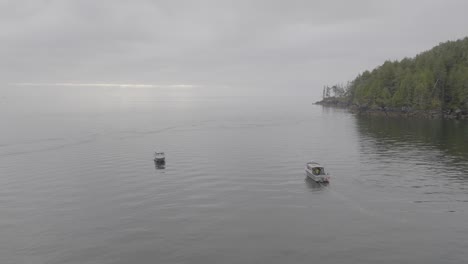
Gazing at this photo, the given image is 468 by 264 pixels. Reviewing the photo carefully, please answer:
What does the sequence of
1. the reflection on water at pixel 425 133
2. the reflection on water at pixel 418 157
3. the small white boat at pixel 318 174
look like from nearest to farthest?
the small white boat at pixel 318 174 → the reflection on water at pixel 418 157 → the reflection on water at pixel 425 133

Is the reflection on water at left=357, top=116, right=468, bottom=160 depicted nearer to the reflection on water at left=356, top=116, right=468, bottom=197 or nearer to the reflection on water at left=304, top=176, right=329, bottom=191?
the reflection on water at left=356, top=116, right=468, bottom=197

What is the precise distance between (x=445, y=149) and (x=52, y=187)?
116188 millimetres

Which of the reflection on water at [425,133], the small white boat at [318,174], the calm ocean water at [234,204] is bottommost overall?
the calm ocean water at [234,204]

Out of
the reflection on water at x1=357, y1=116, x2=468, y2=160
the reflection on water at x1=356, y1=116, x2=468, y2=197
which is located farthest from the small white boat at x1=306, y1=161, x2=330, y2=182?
the reflection on water at x1=357, y1=116, x2=468, y2=160

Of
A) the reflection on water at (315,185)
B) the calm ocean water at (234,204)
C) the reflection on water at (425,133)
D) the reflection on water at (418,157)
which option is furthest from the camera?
the reflection on water at (425,133)

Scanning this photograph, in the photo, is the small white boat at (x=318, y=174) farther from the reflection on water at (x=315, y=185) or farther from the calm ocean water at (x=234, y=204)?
the calm ocean water at (x=234, y=204)

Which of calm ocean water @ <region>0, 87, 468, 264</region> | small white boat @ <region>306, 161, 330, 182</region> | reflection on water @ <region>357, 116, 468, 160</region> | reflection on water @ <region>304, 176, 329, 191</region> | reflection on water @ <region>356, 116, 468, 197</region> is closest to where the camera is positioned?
calm ocean water @ <region>0, 87, 468, 264</region>

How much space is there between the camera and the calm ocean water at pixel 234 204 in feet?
145

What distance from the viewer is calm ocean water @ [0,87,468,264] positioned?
4409 cm

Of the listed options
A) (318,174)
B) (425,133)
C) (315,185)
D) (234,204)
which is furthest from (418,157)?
(234,204)

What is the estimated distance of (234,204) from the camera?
200 feet

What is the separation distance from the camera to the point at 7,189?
7262cm

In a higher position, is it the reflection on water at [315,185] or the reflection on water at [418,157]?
the reflection on water at [418,157]

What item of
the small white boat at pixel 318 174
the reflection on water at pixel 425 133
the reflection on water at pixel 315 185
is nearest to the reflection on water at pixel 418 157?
the reflection on water at pixel 425 133
